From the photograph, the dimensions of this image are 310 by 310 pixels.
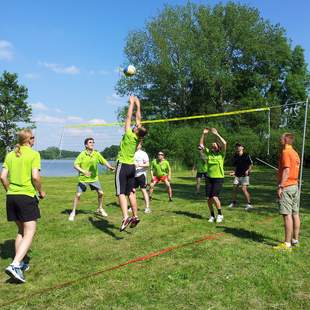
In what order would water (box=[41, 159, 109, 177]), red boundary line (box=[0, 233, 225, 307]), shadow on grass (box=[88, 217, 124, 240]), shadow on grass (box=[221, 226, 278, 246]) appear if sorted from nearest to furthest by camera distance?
red boundary line (box=[0, 233, 225, 307])
shadow on grass (box=[221, 226, 278, 246])
shadow on grass (box=[88, 217, 124, 240])
water (box=[41, 159, 109, 177])

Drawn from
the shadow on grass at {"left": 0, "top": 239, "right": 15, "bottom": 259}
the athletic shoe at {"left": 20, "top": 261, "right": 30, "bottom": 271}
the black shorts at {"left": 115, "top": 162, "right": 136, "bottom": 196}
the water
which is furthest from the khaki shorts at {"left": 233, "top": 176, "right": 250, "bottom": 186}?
the water

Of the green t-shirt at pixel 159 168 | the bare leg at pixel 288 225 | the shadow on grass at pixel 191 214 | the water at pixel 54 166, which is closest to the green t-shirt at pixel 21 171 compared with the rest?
the bare leg at pixel 288 225

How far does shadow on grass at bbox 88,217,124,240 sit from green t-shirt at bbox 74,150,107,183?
3.11 ft

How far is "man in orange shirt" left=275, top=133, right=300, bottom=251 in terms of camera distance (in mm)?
6488

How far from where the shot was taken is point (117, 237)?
758 centimetres

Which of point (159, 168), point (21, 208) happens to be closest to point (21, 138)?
point (21, 208)

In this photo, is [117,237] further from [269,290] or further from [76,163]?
[269,290]

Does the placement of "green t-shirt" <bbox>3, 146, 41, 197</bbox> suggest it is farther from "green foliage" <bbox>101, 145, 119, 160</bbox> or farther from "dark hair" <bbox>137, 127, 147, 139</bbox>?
"green foliage" <bbox>101, 145, 119, 160</bbox>

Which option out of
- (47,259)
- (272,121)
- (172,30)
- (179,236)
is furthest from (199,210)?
(172,30)

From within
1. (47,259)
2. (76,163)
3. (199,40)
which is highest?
(199,40)

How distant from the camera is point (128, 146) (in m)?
7.09

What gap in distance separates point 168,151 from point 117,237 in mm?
26830

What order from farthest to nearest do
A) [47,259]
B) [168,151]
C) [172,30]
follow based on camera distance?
[172,30]
[168,151]
[47,259]

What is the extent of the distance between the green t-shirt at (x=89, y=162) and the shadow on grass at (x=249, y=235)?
3.30 meters
